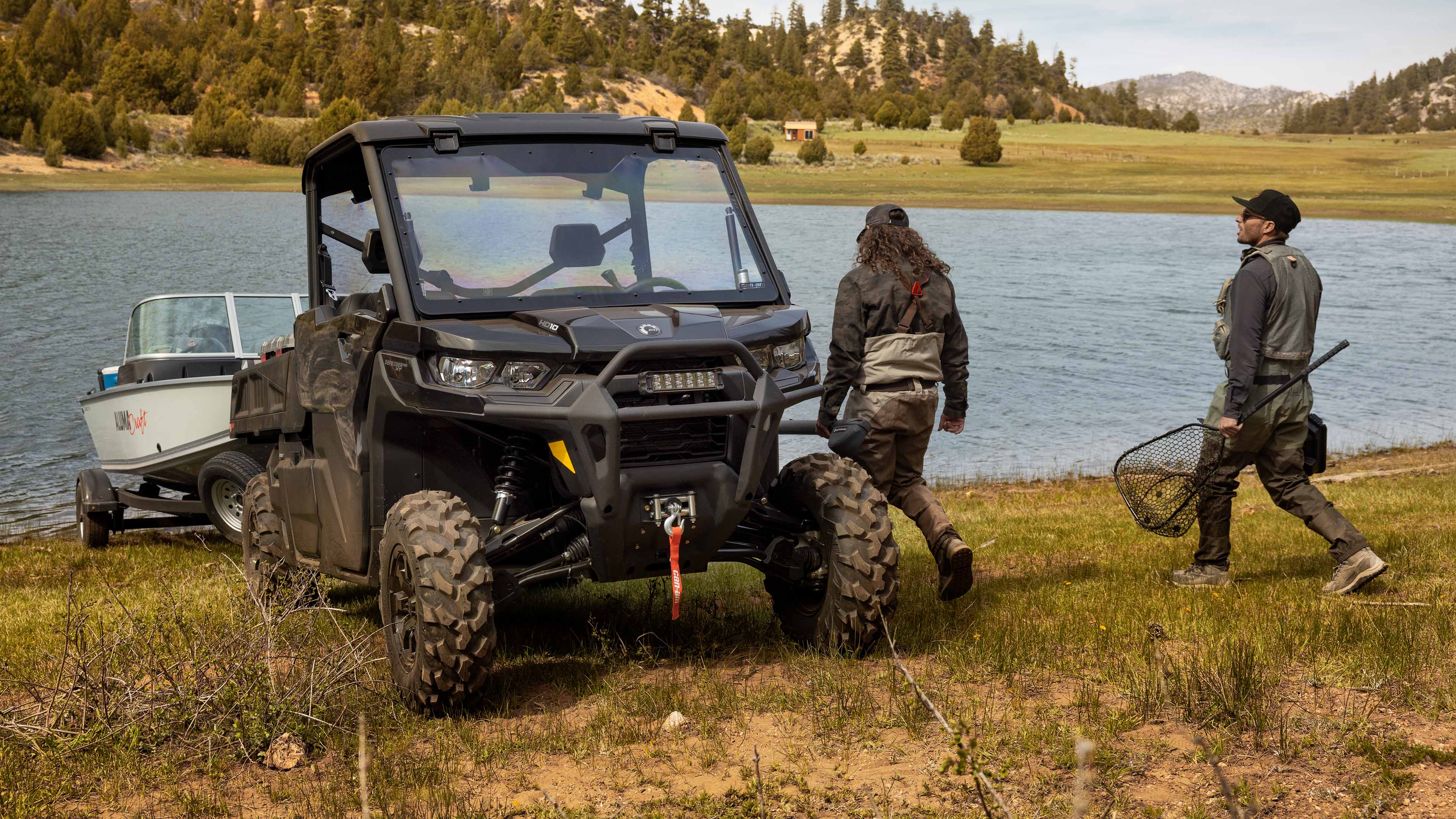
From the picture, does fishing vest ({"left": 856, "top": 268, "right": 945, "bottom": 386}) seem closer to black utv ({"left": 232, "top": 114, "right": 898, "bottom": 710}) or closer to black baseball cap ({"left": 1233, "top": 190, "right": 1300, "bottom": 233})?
black utv ({"left": 232, "top": 114, "right": 898, "bottom": 710})

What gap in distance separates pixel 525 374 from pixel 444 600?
932 millimetres

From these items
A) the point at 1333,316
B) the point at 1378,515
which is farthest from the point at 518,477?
the point at 1333,316

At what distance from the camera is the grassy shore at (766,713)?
182 inches

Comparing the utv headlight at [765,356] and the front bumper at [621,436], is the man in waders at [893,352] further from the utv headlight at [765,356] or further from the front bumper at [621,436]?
the front bumper at [621,436]

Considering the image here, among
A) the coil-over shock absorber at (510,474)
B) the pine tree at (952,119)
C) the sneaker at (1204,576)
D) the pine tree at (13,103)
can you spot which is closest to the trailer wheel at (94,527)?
the coil-over shock absorber at (510,474)

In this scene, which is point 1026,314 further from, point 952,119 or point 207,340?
point 952,119

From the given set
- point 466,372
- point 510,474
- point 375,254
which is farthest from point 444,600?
point 375,254

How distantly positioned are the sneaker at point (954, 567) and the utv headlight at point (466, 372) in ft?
9.15

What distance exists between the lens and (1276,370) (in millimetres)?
7426

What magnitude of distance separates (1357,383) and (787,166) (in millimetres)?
85410

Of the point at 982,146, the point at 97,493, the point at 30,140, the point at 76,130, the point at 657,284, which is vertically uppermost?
the point at 982,146

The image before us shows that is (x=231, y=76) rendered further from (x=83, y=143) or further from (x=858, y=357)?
(x=858, y=357)

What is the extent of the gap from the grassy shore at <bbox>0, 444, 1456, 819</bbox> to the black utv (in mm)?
401

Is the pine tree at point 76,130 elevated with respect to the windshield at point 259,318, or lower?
elevated
